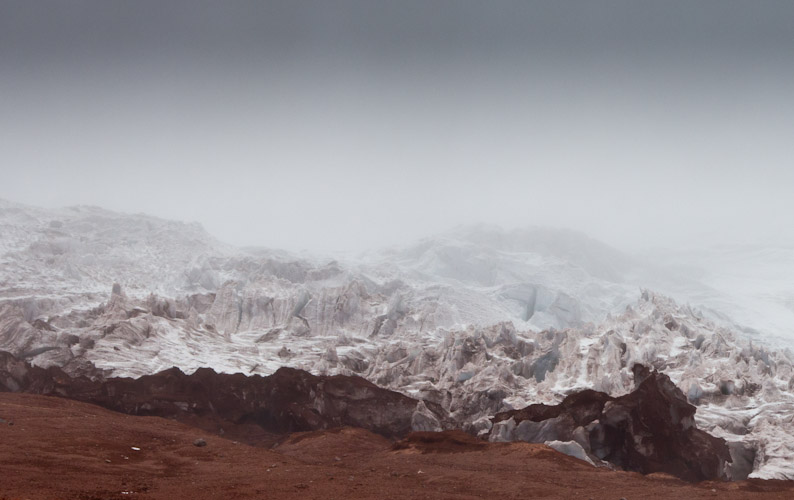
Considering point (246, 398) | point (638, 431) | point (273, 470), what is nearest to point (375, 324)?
point (246, 398)

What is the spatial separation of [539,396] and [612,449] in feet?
35.5

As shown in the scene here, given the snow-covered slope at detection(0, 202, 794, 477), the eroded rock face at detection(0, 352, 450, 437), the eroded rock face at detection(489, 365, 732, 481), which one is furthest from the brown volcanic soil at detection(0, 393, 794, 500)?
the snow-covered slope at detection(0, 202, 794, 477)

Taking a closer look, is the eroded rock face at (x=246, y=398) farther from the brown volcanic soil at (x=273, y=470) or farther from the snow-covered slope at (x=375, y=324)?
the brown volcanic soil at (x=273, y=470)

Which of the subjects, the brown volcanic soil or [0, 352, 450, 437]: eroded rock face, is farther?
[0, 352, 450, 437]: eroded rock face

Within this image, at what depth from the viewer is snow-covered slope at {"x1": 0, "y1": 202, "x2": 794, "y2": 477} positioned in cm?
4941

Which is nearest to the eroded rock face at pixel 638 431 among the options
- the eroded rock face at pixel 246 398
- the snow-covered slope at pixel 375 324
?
the snow-covered slope at pixel 375 324

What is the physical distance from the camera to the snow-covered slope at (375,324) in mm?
49406

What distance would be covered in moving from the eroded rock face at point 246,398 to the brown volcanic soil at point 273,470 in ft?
27.7

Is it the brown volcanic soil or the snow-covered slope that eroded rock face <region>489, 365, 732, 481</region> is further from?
the brown volcanic soil

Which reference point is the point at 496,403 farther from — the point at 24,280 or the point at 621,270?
the point at 621,270

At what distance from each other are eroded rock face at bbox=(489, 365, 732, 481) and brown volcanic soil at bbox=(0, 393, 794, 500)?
583 cm

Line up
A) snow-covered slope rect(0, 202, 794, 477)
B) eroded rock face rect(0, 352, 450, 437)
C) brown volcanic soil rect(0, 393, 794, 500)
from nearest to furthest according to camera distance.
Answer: brown volcanic soil rect(0, 393, 794, 500) → eroded rock face rect(0, 352, 450, 437) → snow-covered slope rect(0, 202, 794, 477)

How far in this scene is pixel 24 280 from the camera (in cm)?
6575

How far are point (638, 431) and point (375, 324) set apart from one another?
37.7 m
